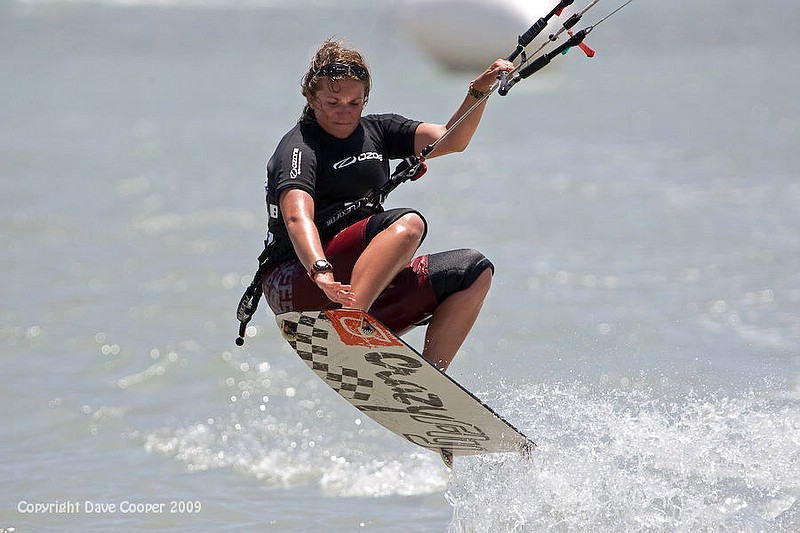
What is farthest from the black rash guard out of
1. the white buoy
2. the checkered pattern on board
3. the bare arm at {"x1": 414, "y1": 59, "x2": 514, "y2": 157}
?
the white buoy

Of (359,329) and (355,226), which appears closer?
(359,329)

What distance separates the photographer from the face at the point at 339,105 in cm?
520

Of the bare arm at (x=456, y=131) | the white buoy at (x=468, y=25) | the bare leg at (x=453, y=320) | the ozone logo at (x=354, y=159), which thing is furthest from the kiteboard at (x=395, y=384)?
the white buoy at (x=468, y=25)

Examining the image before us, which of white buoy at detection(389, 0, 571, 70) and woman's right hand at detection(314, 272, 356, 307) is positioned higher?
white buoy at detection(389, 0, 571, 70)

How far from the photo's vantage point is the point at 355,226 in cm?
519

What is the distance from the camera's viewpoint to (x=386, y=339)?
5.09 metres

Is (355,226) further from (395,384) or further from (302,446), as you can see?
(302,446)

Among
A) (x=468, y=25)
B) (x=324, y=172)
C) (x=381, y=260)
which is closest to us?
(x=381, y=260)

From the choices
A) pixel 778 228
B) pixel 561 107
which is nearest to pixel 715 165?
pixel 778 228

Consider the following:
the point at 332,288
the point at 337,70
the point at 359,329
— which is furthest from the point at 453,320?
the point at 337,70

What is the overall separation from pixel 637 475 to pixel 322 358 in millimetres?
1670

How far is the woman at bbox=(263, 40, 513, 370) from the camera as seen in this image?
197 inches

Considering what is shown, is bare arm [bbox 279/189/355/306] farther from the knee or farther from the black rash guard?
the knee

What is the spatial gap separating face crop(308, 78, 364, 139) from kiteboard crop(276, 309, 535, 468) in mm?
829
